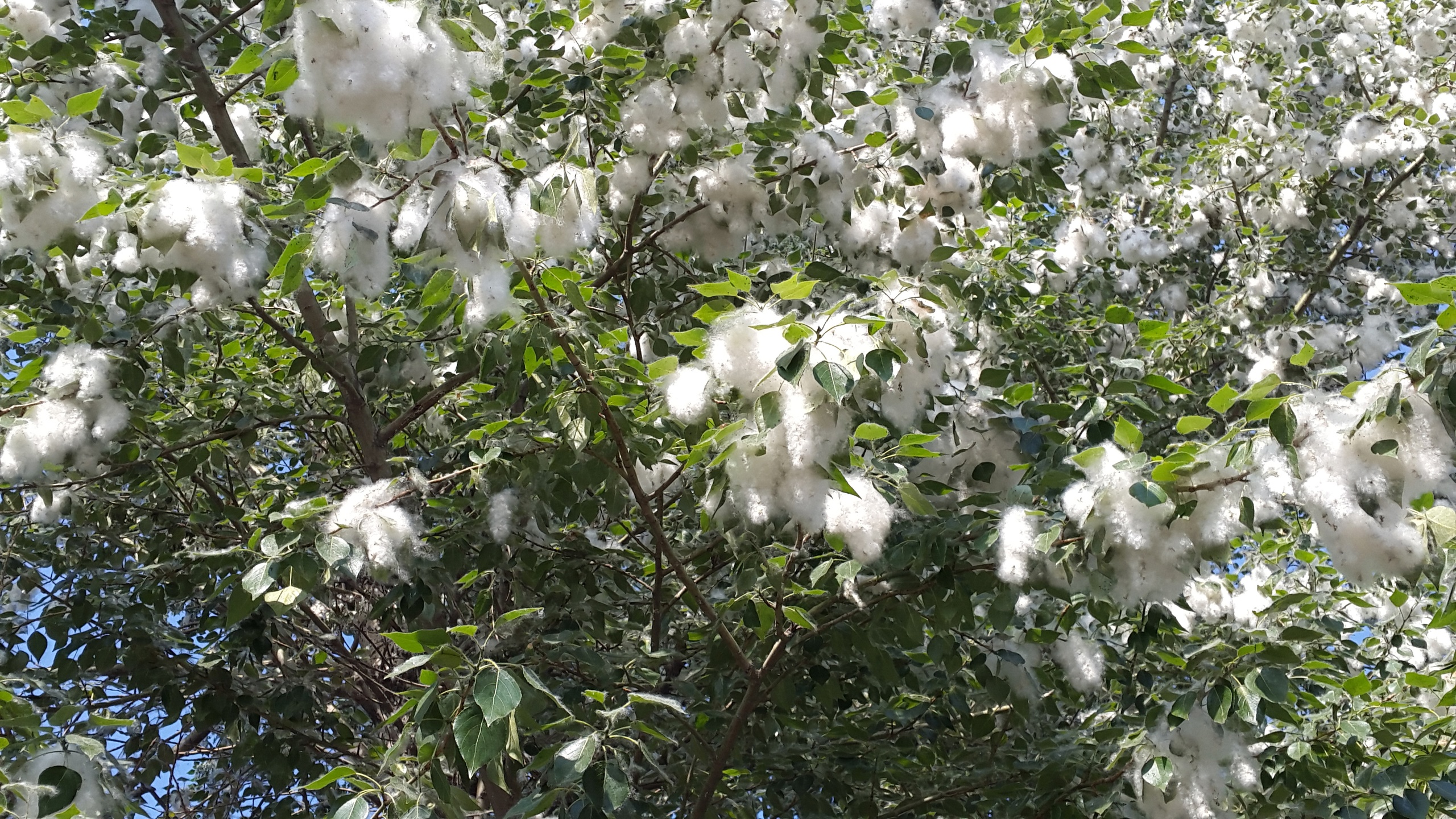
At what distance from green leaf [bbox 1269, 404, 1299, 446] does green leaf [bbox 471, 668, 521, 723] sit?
1.24 meters

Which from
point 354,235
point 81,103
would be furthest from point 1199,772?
point 81,103

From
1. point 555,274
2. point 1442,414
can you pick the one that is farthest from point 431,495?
point 1442,414

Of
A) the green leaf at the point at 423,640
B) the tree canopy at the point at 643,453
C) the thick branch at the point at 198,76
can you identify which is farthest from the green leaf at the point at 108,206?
the thick branch at the point at 198,76

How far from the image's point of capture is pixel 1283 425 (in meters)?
1.81

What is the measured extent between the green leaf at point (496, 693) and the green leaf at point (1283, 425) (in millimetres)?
1235

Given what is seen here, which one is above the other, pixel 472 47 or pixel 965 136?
pixel 472 47

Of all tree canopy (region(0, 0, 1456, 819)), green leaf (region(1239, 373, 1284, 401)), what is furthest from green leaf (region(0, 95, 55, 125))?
green leaf (region(1239, 373, 1284, 401))

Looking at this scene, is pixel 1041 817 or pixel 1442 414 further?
pixel 1041 817

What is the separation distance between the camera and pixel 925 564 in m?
2.56

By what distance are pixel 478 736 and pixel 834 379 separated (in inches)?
31.8

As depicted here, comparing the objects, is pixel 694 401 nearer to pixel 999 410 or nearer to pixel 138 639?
pixel 999 410

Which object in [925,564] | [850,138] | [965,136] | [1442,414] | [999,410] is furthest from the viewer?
[850,138]

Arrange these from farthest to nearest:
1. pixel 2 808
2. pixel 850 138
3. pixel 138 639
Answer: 1. pixel 138 639
2. pixel 850 138
3. pixel 2 808

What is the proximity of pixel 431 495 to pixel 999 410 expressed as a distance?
160 centimetres
